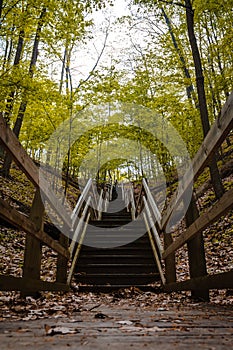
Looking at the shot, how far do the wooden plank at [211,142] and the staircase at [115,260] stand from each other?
Result: 2.84 metres

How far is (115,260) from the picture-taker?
6.96 meters

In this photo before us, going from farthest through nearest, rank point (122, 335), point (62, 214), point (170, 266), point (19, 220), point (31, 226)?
point (170, 266), point (62, 214), point (31, 226), point (19, 220), point (122, 335)

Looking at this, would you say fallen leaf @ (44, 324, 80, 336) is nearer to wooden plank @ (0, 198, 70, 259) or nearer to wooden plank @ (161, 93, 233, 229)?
wooden plank @ (0, 198, 70, 259)

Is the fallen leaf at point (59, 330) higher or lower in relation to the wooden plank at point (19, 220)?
lower

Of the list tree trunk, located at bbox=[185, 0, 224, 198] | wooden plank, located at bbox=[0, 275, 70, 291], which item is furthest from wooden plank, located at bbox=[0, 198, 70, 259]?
tree trunk, located at bbox=[185, 0, 224, 198]

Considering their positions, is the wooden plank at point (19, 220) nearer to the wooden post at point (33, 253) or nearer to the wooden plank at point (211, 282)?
the wooden post at point (33, 253)

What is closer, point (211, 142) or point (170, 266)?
point (211, 142)

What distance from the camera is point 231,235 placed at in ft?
25.1

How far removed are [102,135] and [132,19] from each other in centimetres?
487

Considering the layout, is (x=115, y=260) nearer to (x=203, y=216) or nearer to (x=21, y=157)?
(x=203, y=216)

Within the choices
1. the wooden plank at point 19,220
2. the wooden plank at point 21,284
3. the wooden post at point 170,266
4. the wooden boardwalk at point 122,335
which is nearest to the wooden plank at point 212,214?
the wooden boardwalk at point 122,335

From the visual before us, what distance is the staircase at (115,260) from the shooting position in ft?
20.5

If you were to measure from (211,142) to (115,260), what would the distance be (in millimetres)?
4878

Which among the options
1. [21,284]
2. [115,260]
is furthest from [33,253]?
[115,260]
